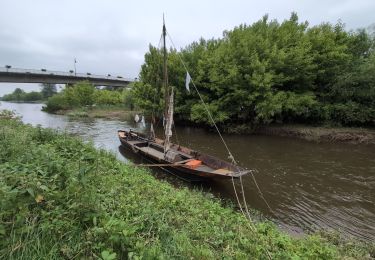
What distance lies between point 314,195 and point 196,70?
20.2 meters

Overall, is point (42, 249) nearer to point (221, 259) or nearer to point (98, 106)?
point (221, 259)

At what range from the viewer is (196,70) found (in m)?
27.7

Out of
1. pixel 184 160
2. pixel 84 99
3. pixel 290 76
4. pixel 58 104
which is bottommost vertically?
pixel 58 104

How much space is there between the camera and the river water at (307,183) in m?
8.41

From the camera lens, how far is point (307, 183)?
11727 millimetres

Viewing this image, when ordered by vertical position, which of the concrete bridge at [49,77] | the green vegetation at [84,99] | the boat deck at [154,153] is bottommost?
the boat deck at [154,153]

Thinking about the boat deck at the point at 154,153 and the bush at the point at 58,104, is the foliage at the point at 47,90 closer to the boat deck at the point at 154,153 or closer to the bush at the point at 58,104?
the bush at the point at 58,104

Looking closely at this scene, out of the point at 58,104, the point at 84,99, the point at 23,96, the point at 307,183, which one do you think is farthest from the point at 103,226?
the point at 23,96

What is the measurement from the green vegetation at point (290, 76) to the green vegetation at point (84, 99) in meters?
25.5

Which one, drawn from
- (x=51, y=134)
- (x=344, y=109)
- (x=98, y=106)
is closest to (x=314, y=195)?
(x=51, y=134)

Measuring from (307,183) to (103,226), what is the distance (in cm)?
1088

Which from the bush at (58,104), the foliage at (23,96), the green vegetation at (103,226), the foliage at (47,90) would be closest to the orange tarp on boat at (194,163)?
the green vegetation at (103,226)

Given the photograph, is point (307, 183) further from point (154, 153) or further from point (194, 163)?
point (154, 153)

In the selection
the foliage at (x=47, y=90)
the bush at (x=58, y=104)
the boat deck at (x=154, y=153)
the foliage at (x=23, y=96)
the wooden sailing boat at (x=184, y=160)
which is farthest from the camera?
the foliage at (x=23, y=96)
